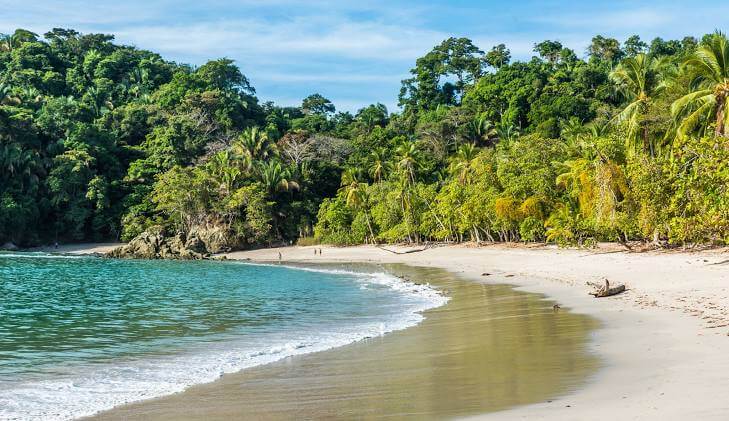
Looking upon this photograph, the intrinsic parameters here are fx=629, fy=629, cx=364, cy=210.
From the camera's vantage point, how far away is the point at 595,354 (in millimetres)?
9609

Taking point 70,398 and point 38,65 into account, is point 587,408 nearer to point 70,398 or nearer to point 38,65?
point 70,398

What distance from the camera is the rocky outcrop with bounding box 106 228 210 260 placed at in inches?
2339

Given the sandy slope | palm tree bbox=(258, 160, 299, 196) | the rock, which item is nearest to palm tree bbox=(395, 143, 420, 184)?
palm tree bbox=(258, 160, 299, 196)

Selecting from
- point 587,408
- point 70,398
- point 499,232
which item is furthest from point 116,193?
point 587,408

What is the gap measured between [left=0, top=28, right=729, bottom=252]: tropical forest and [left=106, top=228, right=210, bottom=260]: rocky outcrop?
113 inches

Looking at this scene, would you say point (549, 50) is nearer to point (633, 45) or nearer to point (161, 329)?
point (633, 45)

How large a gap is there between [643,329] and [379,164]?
54459 mm

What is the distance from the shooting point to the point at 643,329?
37.7 feet

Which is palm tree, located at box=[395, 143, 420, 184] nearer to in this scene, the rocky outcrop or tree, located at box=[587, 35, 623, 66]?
the rocky outcrop

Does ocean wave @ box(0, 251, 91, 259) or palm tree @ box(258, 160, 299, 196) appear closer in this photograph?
ocean wave @ box(0, 251, 91, 259)

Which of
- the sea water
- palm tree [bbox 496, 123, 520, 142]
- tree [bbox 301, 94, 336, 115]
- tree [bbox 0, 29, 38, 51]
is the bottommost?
the sea water

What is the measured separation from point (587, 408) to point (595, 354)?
11.4ft

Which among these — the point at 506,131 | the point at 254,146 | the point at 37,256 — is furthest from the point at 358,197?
the point at 37,256

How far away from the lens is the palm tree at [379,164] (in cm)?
6569
